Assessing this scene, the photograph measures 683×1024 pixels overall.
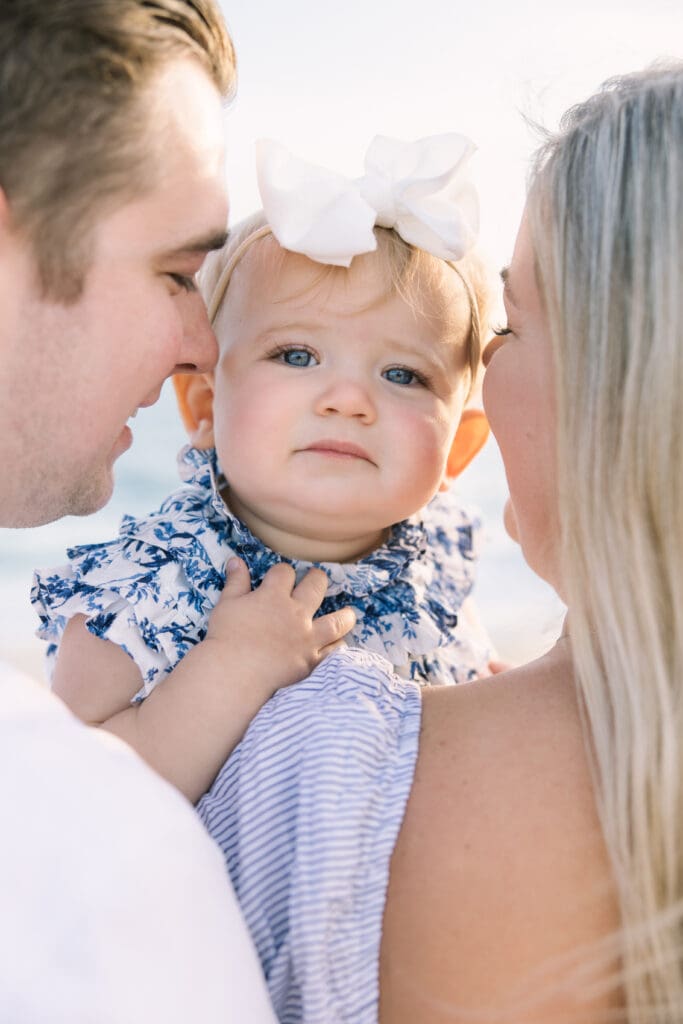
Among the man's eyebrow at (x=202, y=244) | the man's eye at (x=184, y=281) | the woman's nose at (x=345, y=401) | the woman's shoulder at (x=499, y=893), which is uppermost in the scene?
the man's eyebrow at (x=202, y=244)

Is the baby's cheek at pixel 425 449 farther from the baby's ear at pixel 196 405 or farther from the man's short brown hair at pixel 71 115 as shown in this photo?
the man's short brown hair at pixel 71 115

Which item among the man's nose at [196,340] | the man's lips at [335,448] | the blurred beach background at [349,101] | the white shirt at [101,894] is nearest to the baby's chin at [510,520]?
the man's lips at [335,448]

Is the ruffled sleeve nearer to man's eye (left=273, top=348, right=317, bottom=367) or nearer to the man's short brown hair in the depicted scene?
man's eye (left=273, top=348, right=317, bottom=367)

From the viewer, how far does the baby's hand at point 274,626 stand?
2098 millimetres

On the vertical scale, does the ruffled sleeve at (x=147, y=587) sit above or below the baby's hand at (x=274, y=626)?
below

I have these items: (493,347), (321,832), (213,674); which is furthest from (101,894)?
(493,347)

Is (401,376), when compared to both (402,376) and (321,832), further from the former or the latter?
(321,832)

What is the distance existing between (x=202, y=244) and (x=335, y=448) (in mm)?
492

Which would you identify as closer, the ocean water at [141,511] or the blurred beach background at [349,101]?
the ocean water at [141,511]

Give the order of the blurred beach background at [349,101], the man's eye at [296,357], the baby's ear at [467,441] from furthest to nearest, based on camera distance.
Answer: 1. the blurred beach background at [349,101]
2. the baby's ear at [467,441]
3. the man's eye at [296,357]

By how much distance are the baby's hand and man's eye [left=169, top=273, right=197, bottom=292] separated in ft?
1.87

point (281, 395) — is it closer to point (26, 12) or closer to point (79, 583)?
point (79, 583)

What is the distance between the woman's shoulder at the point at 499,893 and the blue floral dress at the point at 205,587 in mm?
785

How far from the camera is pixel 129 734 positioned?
2098 mm
